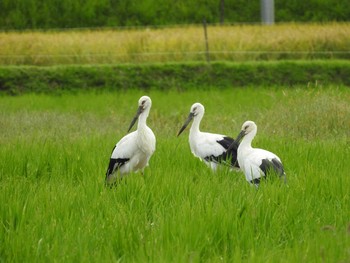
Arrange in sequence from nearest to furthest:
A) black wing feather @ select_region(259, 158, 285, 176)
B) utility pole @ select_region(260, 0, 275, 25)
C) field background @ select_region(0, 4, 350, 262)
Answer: field background @ select_region(0, 4, 350, 262) → black wing feather @ select_region(259, 158, 285, 176) → utility pole @ select_region(260, 0, 275, 25)

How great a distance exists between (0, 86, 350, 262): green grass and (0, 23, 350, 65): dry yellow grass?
8.39 meters

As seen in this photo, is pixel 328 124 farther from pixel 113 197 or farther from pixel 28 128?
pixel 113 197

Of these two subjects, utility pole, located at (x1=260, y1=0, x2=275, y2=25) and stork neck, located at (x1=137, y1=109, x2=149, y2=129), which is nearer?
stork neck, located at (x1=137, y1=109, x2=149, y2=129)

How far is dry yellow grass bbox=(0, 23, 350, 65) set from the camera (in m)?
16.7

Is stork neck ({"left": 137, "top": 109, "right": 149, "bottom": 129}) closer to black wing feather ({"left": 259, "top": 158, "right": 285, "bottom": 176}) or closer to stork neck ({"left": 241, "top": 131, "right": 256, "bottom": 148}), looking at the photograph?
stork neck ({"left": 241, "top": 131, "right": 256, "bottom": 148})

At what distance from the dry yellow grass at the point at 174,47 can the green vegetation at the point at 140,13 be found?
7.23m

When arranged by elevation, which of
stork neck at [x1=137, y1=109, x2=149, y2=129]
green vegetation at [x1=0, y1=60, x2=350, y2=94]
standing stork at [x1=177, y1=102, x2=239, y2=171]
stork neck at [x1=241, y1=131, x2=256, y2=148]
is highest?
stork neck at [x1=137, y1=109, x2=149, y2=129]

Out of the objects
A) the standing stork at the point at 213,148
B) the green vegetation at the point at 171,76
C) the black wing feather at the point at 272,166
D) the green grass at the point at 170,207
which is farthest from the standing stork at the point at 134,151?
the green vegetation at the point at 171,76

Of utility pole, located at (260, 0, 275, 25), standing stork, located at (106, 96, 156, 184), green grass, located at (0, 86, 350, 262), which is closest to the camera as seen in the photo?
green grass, located at (0, 86, 350, 262)

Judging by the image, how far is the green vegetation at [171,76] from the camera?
48.1ft

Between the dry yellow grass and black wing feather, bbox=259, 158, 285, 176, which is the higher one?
black wing feather, bbox=259, 158, 285, 176

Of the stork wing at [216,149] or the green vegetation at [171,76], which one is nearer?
the stork wing at [216,149]

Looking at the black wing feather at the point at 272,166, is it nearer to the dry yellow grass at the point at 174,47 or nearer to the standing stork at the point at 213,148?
the standing stork at the point at 213,148

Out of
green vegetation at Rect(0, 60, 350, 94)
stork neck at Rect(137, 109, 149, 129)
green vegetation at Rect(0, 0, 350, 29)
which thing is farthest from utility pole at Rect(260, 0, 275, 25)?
stork neck at Rect(137, 109, 149, 129)
